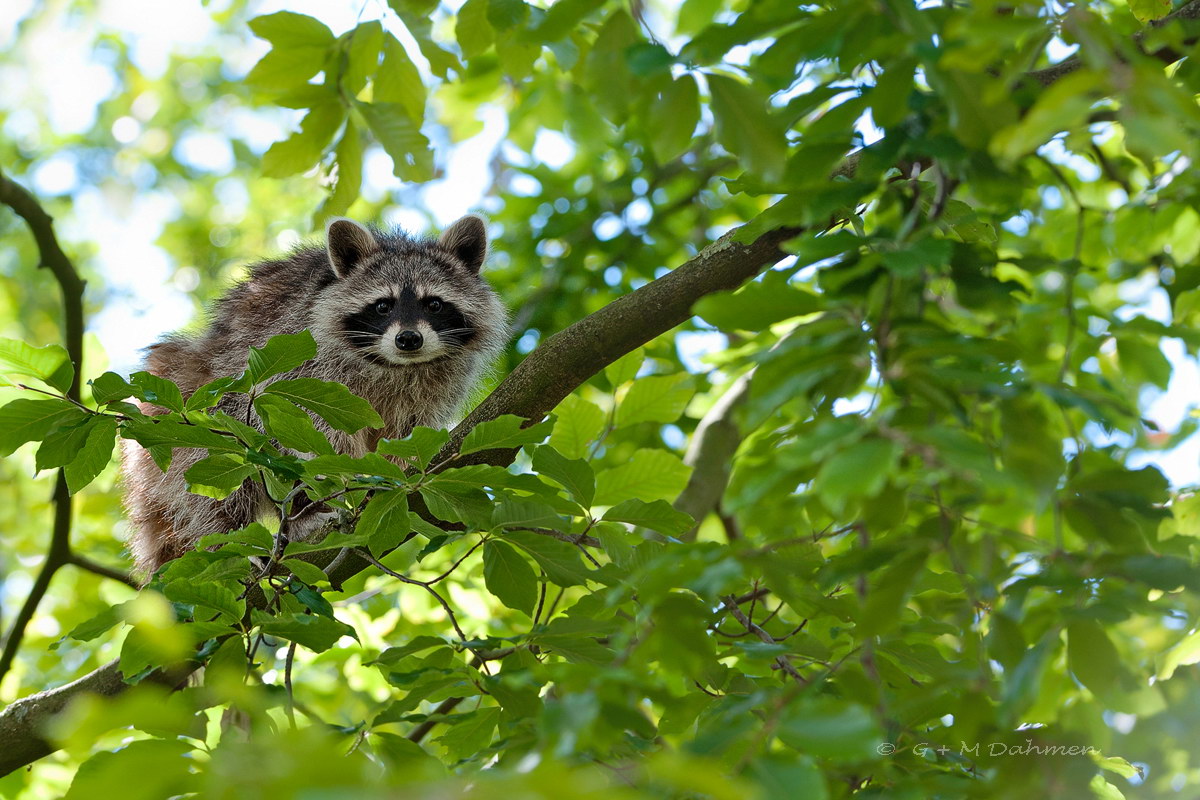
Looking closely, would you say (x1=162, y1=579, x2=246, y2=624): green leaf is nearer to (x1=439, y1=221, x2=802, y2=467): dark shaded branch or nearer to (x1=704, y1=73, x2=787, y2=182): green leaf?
(x1=439, y1=221, x2=802, y2=467): dark shaded branch

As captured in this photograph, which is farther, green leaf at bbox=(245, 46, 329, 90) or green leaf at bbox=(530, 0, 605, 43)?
green leaf at bbox=(245, 46, 329, 90)

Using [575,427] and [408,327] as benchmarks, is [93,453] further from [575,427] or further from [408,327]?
[408,327]

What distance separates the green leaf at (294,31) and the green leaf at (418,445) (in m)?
1.73

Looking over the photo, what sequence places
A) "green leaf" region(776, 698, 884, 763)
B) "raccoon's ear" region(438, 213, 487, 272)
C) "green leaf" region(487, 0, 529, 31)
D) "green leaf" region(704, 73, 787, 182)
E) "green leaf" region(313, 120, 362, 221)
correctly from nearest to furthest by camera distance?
1. "green leaf" region(776, 698, 884, 763)
2. "green leaf" region(704, 73, 787, 182)
3. "green leaf" region(487, 0, 529, 31)
4. "green leaf" region(313, 120, 362, 221)
5. "raccoon's ear" region(438, 213, 487, 272)

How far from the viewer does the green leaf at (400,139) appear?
11.8 ft

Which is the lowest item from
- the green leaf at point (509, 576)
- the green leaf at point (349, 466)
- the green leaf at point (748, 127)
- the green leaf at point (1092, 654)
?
the green leaf at point (1092, 654)

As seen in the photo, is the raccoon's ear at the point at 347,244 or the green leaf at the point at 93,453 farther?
the raccoon's ear at the point at 347,244

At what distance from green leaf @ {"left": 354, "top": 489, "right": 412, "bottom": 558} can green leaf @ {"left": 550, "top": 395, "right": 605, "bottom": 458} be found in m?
0.58

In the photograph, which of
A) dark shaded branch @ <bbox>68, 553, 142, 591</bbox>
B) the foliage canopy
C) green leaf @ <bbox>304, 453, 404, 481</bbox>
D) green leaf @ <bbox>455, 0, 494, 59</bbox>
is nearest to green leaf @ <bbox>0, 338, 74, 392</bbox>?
the foliage canopy

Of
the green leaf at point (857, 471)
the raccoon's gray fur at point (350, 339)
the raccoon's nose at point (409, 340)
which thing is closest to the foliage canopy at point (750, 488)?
the green leaf at point (857, 471)

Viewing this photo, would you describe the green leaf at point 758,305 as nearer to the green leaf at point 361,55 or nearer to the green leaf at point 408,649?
the green leaf at point 408,649

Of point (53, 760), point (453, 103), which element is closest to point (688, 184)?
point (453, 103)

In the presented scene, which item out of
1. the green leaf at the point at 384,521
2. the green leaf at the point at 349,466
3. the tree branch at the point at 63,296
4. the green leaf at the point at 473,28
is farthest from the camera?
the tree branch at the point at 63,296

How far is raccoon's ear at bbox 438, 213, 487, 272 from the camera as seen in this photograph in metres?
6.12
